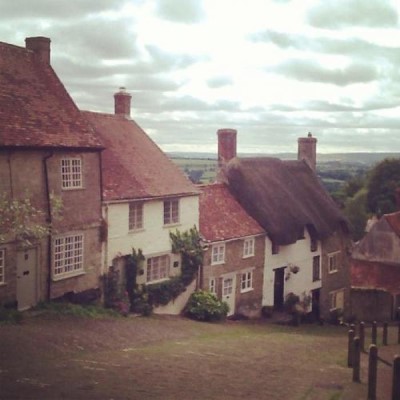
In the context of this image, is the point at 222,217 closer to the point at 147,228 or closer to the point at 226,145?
the point at 226,145

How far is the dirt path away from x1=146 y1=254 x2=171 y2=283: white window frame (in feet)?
15.6

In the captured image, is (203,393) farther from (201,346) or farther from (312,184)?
(312,184)

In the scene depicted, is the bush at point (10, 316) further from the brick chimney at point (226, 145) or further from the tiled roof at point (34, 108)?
the brick chimney at point (226, 145)

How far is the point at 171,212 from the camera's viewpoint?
29.2 meters

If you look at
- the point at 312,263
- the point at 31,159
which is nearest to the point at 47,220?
the point at 31,159

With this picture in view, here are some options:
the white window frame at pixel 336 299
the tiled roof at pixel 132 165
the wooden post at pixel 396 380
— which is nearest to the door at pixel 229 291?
the tiled roof at pixel 132 165

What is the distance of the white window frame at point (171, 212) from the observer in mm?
29000

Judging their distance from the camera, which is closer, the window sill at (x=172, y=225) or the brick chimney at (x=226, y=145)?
the window sill at (x=172, y=225)

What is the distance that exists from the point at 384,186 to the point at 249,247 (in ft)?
156

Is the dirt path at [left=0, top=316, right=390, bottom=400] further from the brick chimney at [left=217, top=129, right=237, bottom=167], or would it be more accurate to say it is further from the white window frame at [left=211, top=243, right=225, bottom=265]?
the brick chimney at [left=217, top=129, right=237, bottom=167]

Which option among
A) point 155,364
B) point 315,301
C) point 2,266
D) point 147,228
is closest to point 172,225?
point 147,228

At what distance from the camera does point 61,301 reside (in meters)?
23.0

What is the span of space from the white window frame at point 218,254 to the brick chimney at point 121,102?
936 cm

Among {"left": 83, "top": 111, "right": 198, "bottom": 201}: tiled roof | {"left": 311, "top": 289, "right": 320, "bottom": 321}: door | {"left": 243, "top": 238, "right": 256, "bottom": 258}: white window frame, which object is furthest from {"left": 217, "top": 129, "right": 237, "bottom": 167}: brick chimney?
{"left": 311, "top": 289, "right": 320, "bottom": 321}: door
